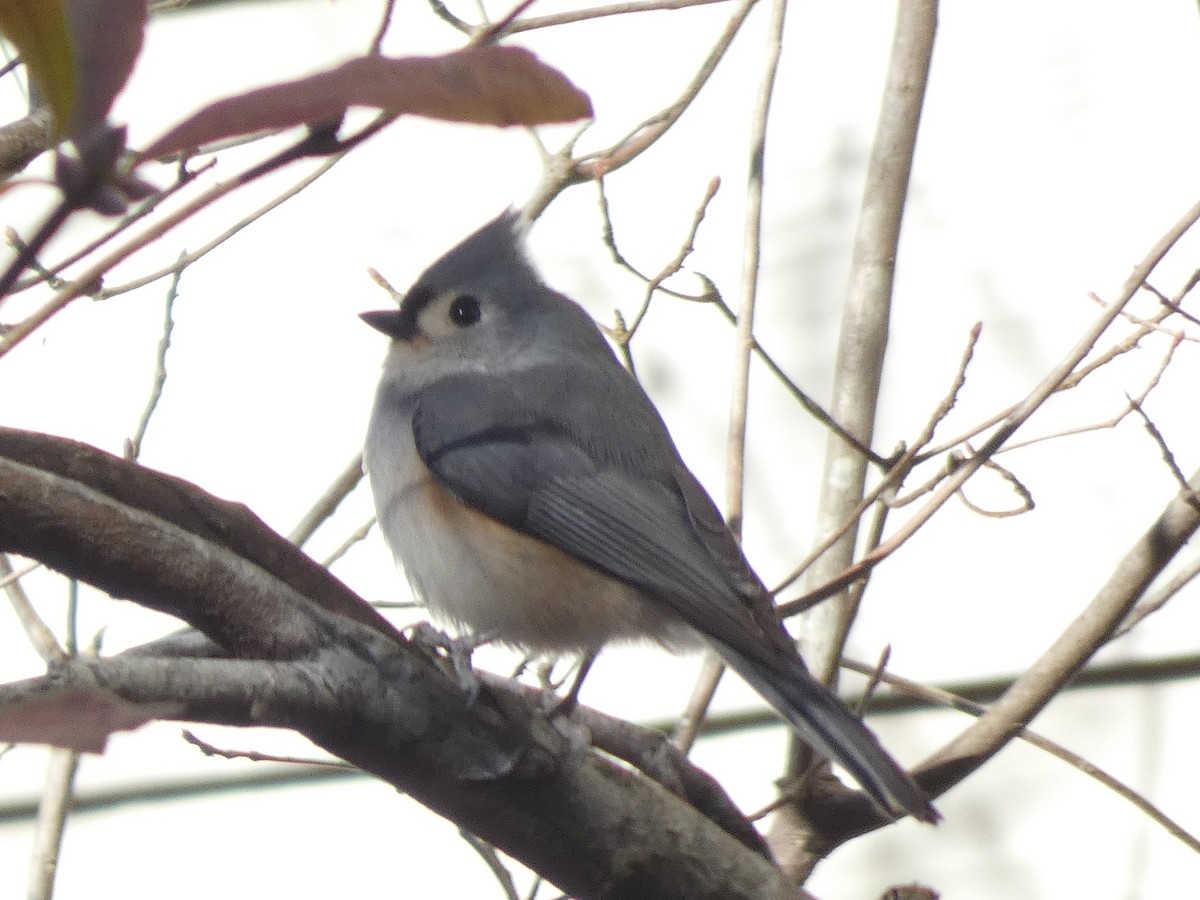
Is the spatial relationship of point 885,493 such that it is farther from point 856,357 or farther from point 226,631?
point 226,631

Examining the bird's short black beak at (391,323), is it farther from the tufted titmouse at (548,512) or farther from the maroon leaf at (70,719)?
the maroon leaf at (70,719)

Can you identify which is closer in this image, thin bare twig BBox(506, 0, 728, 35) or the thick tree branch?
the thick tree branch

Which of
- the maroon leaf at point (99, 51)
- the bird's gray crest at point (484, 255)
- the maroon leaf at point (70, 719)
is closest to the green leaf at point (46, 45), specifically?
the maroon leaf at point (99, 51)

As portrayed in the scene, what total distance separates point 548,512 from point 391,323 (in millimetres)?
492

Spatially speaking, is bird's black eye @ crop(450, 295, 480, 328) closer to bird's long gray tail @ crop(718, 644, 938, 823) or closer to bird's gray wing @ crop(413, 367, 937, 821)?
bird's gray wing @ crop(413, 367, 937, 821)

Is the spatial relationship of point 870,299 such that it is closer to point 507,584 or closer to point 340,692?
point 507,584

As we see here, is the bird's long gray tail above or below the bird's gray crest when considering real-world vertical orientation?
below

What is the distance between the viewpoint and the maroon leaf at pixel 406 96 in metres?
0.38

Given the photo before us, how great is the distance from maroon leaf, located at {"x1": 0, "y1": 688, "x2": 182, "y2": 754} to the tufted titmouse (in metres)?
1.19

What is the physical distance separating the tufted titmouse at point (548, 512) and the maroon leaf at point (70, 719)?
46.7 inches

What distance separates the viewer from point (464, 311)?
7.21 ft

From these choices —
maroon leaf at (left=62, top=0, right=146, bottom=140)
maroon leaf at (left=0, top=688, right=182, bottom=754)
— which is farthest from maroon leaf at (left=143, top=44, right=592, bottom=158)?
maroon leaf at (left=0, top=688, right=182, bottom=754)

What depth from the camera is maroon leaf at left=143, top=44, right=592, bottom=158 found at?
379 millimetres

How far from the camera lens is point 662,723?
106 inches
